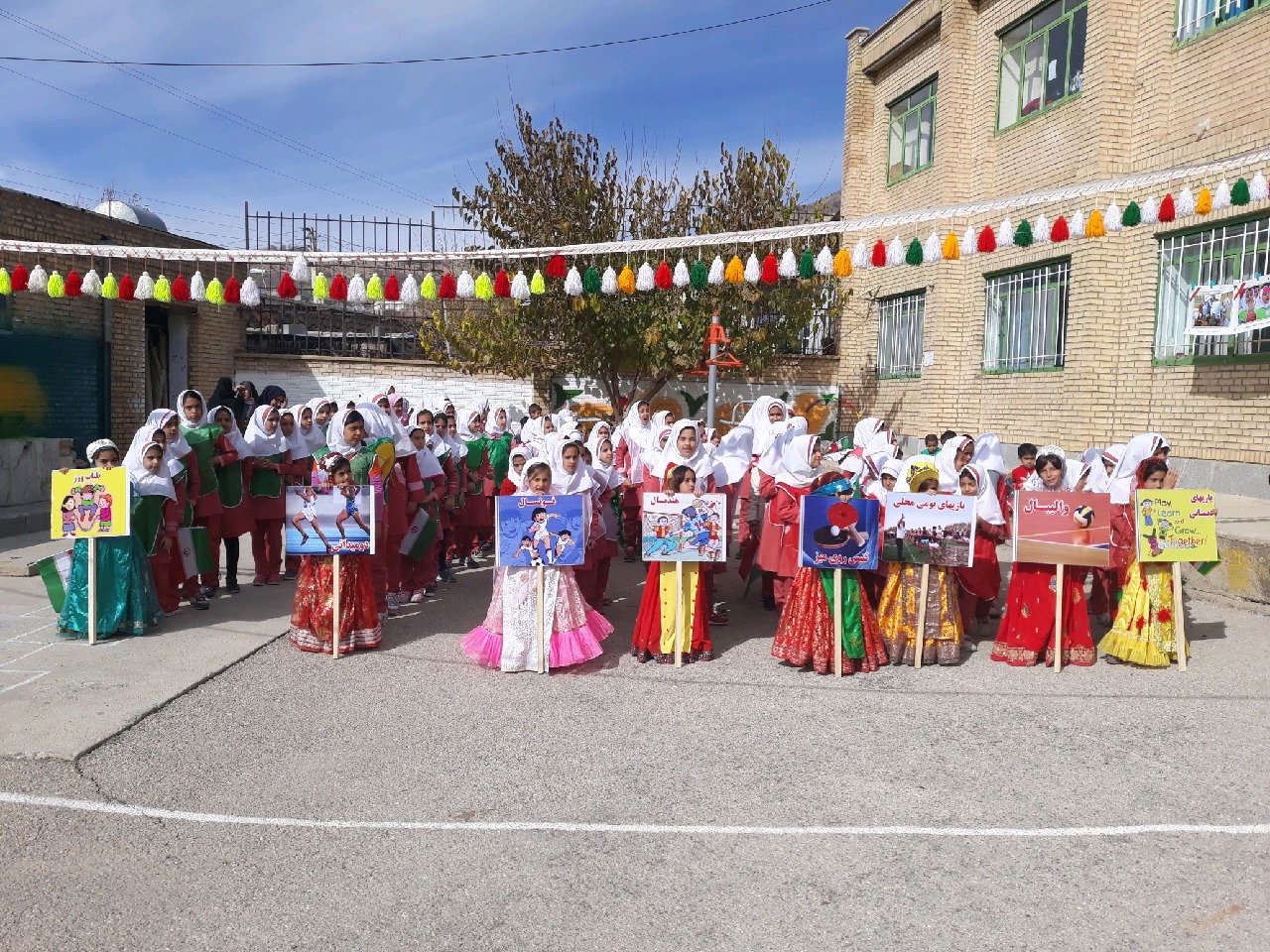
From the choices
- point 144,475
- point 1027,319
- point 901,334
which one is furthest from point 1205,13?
point 144,475

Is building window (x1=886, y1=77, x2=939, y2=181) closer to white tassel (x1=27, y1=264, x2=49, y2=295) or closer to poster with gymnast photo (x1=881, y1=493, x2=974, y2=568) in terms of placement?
poster with gymnast photo (x1=881, y1=493, x2=974, y2=568)

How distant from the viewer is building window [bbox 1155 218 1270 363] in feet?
34.8

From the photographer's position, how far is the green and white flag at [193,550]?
7.72 meters

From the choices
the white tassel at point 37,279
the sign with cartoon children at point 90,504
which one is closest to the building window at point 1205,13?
the sign with cartoon children at point 90,504

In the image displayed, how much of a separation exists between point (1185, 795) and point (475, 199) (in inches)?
572

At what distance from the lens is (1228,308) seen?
1072 centimetres

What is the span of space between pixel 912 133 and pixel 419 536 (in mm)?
13663

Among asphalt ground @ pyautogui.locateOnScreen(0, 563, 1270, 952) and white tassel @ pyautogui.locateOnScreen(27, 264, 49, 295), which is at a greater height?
white tassel @ pyautogui.locateOnScreen(27, 264, 49, 295)

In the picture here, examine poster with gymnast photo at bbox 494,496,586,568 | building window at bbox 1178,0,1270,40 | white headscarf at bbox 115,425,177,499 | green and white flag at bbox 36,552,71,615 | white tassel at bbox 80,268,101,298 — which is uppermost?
building window at bbox 1178,0,1270,40

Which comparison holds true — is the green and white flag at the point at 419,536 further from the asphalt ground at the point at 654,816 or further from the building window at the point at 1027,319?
the building window at the point at 1027,319

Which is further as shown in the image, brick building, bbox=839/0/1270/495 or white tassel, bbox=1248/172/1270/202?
brick building, bbox=839/0/1270/495

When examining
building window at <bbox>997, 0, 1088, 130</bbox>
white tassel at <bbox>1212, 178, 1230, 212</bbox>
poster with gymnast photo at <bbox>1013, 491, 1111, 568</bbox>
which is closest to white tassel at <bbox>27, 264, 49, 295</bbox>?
poster with gymnast photo at <bbox>1013, 491, 1111, 568</bbox>

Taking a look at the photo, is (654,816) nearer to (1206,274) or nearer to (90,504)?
(90,504)

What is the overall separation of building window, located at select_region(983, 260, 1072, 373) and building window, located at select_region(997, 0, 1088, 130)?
2.48m
